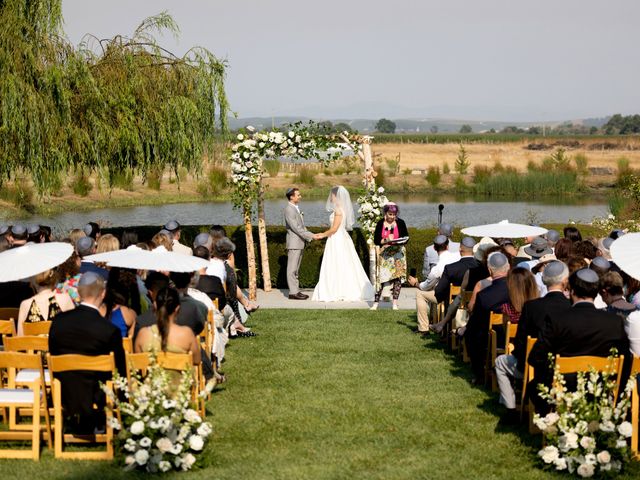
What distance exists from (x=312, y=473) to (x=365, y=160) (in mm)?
11245

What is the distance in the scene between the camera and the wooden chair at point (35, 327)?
9.13 metres

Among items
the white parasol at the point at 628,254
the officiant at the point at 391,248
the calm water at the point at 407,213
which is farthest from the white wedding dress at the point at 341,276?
the calm water at the point at 407,213

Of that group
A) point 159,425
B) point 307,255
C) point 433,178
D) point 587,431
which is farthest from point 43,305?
point 433,178

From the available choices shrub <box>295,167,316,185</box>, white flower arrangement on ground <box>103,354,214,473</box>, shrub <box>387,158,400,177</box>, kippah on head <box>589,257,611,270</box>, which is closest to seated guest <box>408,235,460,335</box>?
kippah on head <box>589,257,611,270</box>

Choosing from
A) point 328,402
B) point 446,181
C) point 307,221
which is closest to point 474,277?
point 328,402

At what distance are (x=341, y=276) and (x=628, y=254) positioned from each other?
9.45 metres

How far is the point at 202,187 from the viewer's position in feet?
147

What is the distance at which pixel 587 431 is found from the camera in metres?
7.53

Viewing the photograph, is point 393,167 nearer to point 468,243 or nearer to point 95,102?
point 95,102

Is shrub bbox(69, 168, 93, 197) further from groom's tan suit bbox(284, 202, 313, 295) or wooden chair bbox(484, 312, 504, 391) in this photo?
wooden chair bbox(484, 312, 504, 391)

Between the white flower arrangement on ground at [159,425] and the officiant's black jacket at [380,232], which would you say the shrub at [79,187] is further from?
the white flower arrangement on ground at [159,425]

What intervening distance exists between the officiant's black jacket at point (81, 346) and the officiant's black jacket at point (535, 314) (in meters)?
3.69

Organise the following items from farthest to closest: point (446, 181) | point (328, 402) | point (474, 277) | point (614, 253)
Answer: point (446, 181), point (474, 277), point (328, 402), point (614, 253)

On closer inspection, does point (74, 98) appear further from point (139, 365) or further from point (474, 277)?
point (139, 365)
